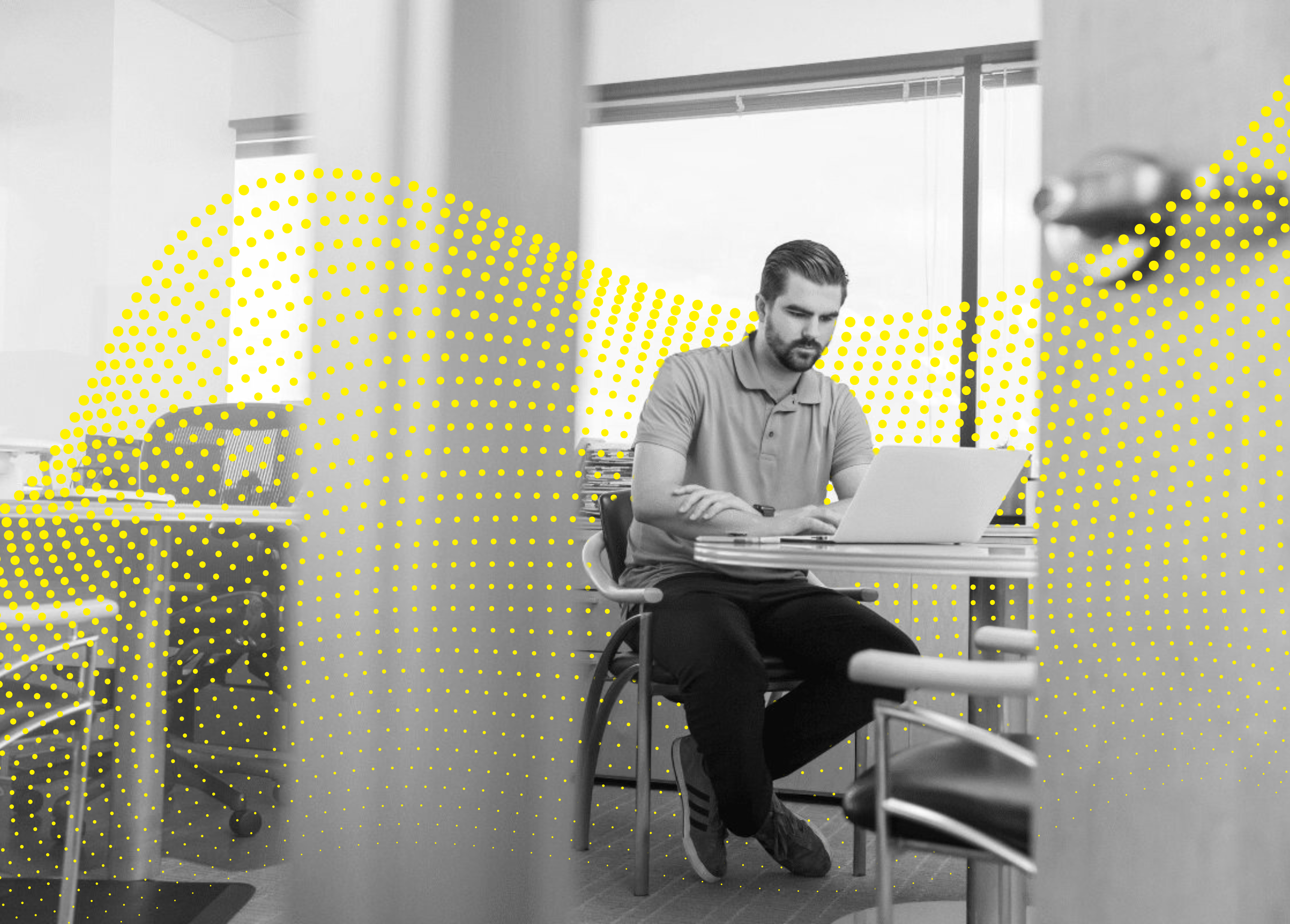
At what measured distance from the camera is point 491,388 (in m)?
0.28

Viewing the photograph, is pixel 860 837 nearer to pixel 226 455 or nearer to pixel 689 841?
pixel 689 841

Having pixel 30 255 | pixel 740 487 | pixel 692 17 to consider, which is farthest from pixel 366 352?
pixel 692 17

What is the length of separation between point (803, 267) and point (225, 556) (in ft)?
6.61

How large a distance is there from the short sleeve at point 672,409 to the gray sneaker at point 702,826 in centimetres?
65

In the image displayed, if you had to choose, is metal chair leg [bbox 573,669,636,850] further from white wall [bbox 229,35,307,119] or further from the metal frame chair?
white wall [bbox 229,35,307,119]

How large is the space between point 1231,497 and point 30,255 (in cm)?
255

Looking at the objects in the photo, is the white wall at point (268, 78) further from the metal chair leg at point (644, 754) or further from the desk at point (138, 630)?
the metal chair leg at point (644, 754)

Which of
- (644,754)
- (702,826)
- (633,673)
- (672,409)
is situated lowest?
(702,826)

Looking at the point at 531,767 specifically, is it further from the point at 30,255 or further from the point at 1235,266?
the point at 30,255

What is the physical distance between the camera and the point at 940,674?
1.06 m

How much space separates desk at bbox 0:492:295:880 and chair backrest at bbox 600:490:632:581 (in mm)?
966

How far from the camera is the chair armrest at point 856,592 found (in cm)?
255

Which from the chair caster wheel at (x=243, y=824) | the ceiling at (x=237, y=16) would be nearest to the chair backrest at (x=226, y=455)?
the ceiling at (x=237, y=16)

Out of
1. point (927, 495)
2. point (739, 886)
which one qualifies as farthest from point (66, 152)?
point (739, 886)
